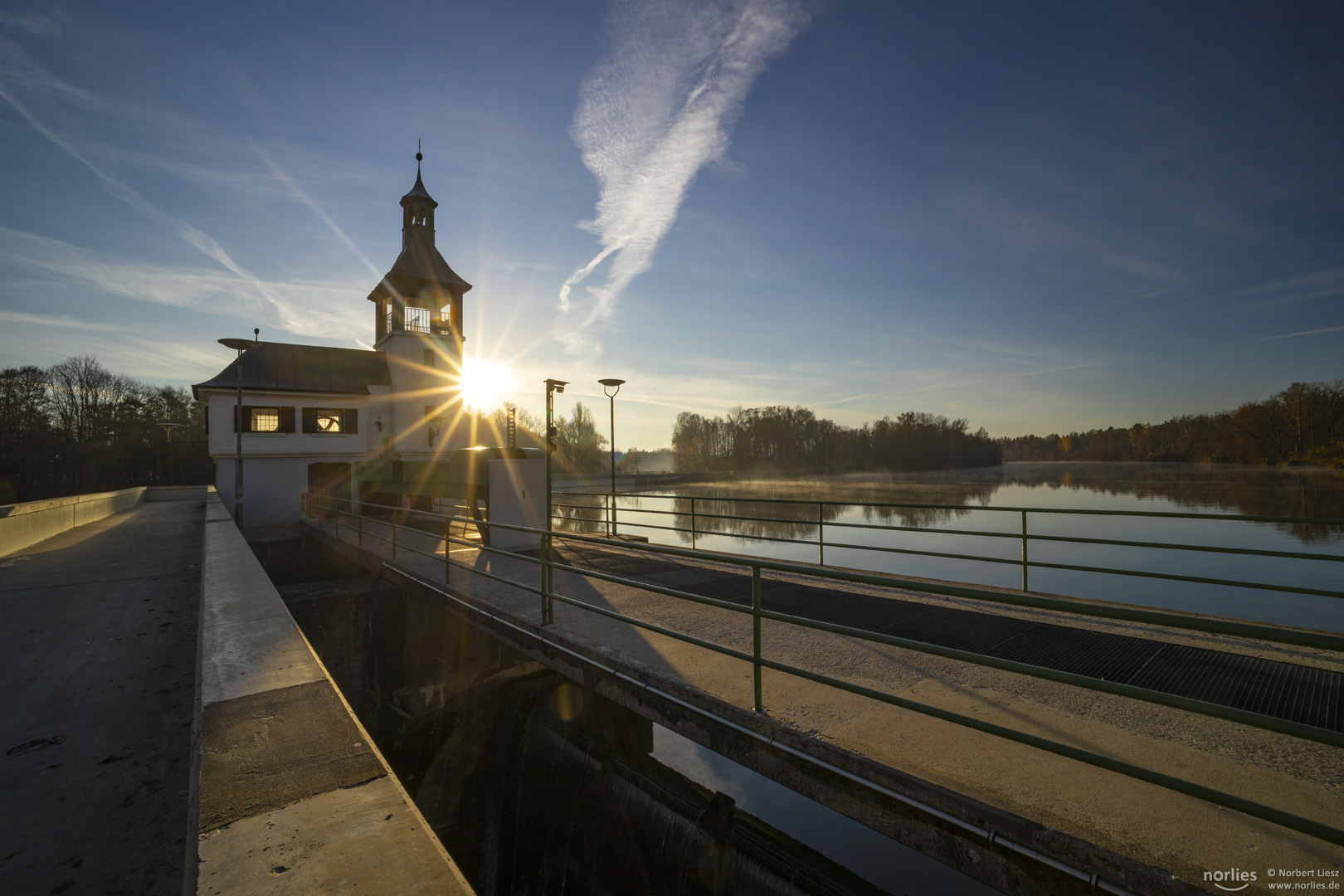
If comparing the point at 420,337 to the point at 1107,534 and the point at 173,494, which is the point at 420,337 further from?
the point at 1107,534

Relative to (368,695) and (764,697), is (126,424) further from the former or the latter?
(764,697)

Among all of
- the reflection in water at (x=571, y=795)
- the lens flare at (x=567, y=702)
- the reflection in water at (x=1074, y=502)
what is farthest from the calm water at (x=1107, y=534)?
the reflection in water at (x=571, y=795)

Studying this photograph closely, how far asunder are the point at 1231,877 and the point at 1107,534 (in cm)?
3495

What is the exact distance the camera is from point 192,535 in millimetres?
16422

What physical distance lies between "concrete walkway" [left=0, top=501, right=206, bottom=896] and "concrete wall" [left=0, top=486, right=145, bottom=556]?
5202 mm

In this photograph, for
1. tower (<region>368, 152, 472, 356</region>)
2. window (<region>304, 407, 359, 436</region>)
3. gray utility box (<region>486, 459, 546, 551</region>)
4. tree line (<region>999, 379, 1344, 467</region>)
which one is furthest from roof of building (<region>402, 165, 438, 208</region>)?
tree line (<region>999, 379, 1344, 467</region>)

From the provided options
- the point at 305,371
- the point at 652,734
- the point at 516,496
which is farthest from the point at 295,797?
the point at 305,371

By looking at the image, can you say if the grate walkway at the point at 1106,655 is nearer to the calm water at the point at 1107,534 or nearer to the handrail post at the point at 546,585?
the calm water at the point at 1107,534

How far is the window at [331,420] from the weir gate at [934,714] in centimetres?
2217

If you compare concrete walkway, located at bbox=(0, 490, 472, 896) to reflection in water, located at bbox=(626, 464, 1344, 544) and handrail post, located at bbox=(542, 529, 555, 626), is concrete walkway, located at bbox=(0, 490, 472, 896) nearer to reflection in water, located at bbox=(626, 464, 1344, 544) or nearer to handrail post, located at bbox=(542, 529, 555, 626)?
handrail post, located at bbox=(542, 529, 555, 626)

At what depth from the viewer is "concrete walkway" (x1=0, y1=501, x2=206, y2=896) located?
289 cm

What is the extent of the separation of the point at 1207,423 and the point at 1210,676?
318 ft

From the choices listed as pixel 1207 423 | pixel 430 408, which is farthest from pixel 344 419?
pixel 1207 423

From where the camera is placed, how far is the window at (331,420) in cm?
2627
